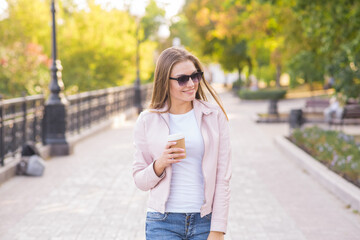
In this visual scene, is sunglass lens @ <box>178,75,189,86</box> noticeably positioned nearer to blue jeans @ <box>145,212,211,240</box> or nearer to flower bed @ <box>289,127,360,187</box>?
blue jeans @ <box>145,212,211,240</box>

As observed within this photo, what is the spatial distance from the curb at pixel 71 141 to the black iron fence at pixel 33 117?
0.14 meters

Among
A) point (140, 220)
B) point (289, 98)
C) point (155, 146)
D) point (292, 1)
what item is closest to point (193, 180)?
point (155, 146)

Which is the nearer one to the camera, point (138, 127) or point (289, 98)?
point (138, 127)

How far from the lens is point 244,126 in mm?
21531

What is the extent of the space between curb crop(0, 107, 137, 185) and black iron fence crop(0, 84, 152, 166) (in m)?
0.14

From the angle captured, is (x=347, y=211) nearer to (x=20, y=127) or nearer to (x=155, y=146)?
(x=155, y=146)

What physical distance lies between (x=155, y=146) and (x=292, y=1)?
43.5 ft

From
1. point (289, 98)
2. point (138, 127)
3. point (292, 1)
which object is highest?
point (292, 1)

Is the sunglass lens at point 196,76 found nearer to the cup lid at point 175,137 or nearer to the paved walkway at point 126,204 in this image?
the cup lid at point 175,137

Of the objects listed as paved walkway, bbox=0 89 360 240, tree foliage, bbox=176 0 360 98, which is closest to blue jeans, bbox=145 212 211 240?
paved walkway, bbox=0 89 360 240

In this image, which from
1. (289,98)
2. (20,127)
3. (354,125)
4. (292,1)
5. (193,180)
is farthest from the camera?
(289,98)

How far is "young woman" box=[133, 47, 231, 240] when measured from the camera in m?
3.15

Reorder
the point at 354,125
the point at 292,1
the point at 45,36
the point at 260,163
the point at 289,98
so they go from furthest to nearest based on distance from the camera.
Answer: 1. the point at 289,98
2. the point at 45,36
3. the point at 354,125
4. the point at 292,1
5. the point at 260,163

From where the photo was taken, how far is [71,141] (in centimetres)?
1366
